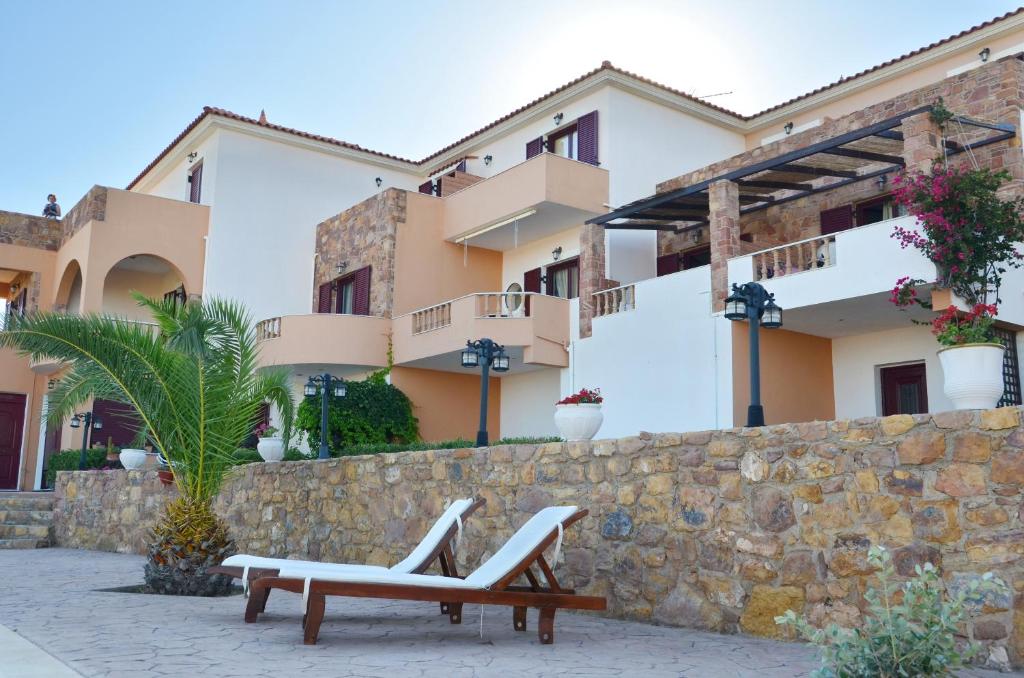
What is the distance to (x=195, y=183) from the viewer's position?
1007 inches

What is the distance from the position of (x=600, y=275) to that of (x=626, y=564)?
10.9 metres

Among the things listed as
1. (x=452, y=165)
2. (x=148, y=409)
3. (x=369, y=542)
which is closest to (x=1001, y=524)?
(x=369, y=542)

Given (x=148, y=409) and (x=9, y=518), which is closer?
(x=148, y=409)

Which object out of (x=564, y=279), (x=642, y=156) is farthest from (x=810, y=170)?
(x=564, y=279)

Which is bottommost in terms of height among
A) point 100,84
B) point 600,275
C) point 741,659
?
point 741,659

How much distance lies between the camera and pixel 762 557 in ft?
23.2

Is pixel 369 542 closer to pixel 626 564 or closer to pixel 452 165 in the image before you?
pixel 626 564

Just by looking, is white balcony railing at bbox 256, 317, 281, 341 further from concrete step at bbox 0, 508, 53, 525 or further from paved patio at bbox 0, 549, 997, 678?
paved patio at bbox 0, 549, 997, 678

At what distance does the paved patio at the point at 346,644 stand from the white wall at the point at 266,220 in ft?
52.4

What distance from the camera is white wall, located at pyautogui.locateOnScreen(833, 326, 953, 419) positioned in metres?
14.9

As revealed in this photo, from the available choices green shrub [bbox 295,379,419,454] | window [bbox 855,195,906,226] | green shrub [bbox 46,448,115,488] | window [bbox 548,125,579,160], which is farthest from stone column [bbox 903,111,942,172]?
green shrub [bbox 46,448,115,488]

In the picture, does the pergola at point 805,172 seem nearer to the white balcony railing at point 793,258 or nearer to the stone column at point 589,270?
the stone column at point 589,270

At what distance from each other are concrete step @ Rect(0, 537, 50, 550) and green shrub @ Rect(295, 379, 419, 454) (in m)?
5.17

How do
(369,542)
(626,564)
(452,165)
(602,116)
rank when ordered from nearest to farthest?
1. (626,564)
2. (369,542)
3. (602,116)
4. (452,165)
